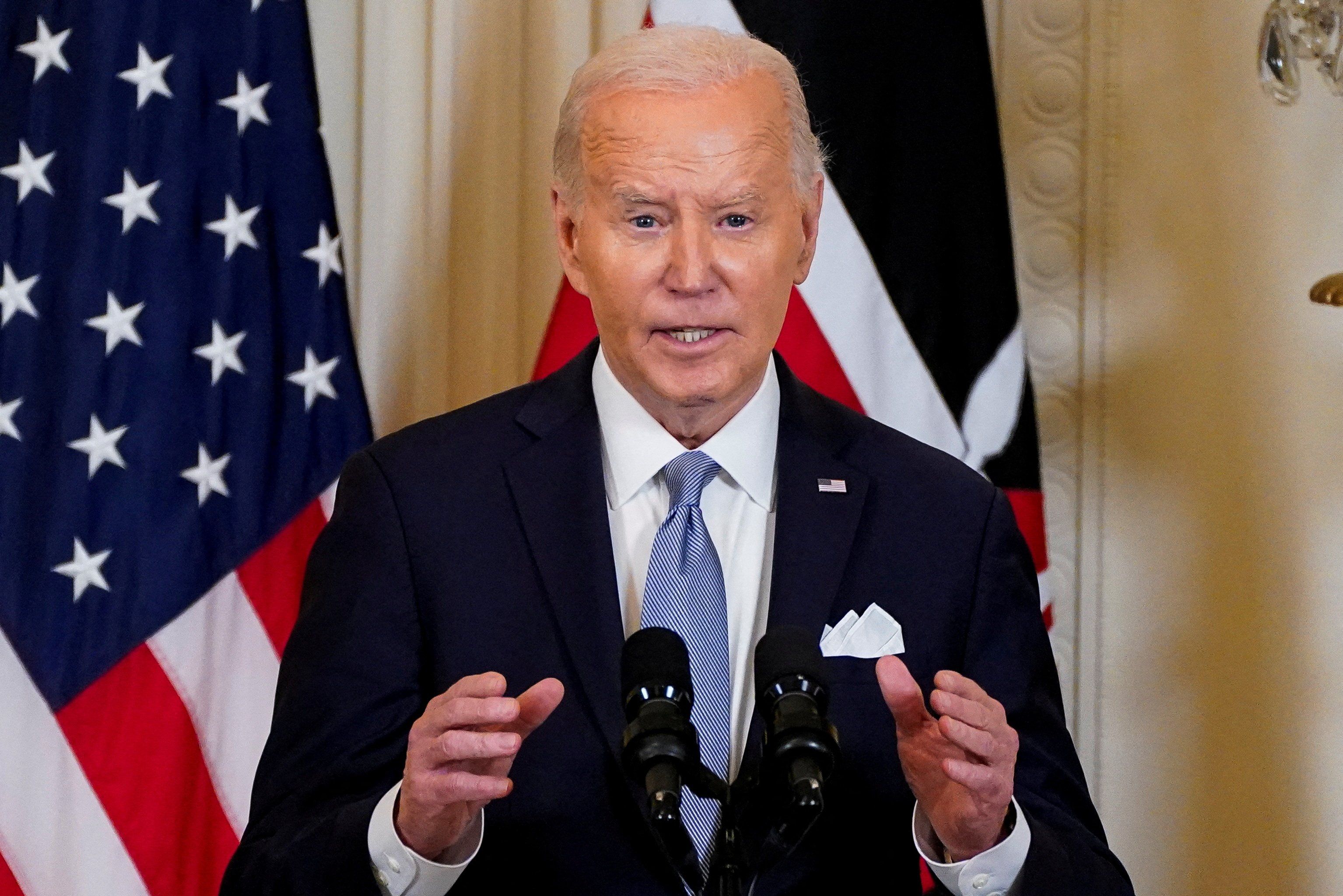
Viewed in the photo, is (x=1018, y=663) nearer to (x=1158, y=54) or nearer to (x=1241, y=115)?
(x=1241, y=115)

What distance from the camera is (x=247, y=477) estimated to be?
9.05ft

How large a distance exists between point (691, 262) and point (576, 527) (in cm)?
38

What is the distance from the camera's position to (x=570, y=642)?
188cm

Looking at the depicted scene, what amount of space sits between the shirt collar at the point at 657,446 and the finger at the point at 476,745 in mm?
648

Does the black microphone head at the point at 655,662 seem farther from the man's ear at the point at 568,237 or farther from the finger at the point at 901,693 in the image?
the man's ear at the point at 568,237

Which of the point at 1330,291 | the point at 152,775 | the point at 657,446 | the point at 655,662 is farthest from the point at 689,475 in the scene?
the point at 152,775

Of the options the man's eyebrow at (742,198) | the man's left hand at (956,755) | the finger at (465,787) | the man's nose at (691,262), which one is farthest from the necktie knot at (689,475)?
the finger at (465,787)

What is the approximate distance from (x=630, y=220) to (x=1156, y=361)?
1603mm

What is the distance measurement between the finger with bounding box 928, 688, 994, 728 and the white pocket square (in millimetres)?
416

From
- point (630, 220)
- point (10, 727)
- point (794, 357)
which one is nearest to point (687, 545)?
point (630, 220)

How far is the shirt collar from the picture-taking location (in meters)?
2.05

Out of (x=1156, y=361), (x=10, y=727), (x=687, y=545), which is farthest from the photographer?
(x=1156, y=361)

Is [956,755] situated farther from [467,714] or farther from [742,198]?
[742,198]

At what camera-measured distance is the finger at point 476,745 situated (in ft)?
4.63
